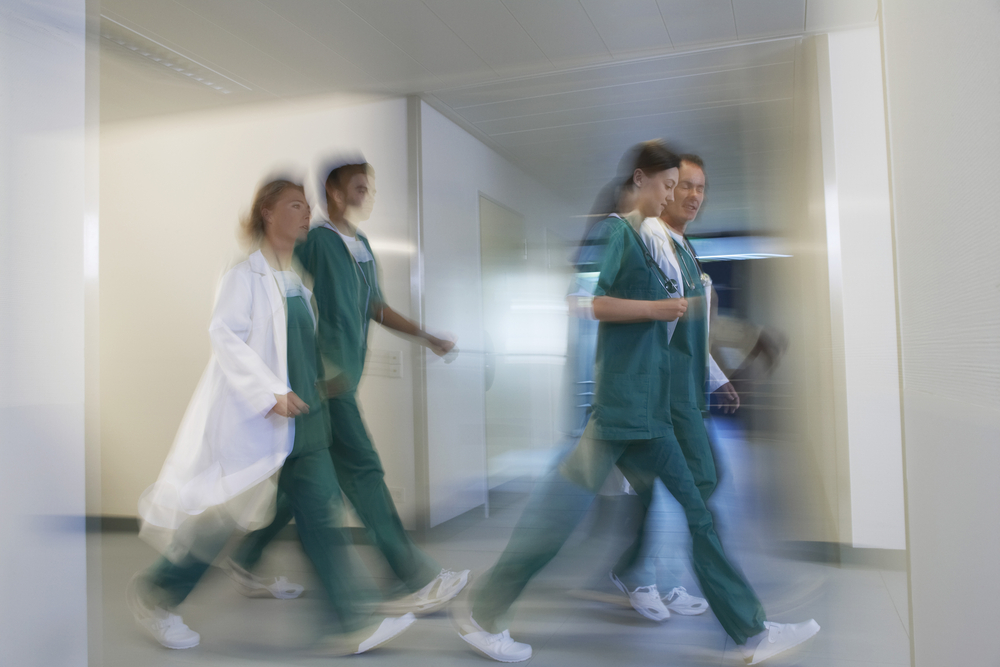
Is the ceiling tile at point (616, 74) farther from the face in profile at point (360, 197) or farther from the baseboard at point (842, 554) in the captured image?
the baseboard at point (842, 554)

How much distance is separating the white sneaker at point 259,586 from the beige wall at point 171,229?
678mm

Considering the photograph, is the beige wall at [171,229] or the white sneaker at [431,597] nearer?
the white sneaker at [431,597]

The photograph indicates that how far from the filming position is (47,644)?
1597 mm

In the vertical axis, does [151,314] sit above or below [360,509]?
above

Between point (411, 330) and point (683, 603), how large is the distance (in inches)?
43.6

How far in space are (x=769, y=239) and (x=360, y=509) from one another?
4.25ft

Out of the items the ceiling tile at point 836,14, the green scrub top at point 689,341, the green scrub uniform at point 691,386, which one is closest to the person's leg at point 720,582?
the green scrub uniform at point 691,386

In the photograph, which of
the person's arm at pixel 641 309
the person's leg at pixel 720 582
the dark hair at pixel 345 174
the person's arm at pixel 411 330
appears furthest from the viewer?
the dark hair at pixel 345 174

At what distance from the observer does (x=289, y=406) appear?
5.79 ft

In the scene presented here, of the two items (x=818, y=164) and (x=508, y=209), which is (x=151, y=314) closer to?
(x=508, y=209)

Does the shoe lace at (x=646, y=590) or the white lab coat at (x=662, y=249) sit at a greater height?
the white lab coat at (x=662, y=249)

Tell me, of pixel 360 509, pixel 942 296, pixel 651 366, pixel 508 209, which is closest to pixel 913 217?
pixel 942 296

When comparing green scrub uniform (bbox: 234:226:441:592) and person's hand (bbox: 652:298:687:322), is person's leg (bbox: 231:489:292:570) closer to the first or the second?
green scrub uniform (bbox: 234:226:441:592)

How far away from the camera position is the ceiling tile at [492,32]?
2037 millimetres
